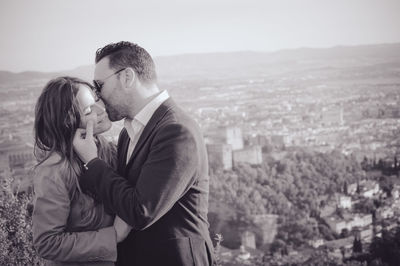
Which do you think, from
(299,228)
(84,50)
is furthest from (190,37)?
(299,228)

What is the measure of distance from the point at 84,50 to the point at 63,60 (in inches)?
21.7

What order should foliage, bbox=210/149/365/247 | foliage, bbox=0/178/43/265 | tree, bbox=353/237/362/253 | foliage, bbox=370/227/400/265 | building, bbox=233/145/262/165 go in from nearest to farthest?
foliage, bbox=0/178/43/265 < foliage, bbox=370/227/400/265 < tree, bbox=353/237/362/253 < foliage, bbox=210/149/365/247 < building, bbox=233/145/262/165

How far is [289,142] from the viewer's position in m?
14.1

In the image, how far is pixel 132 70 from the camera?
147 centimetres

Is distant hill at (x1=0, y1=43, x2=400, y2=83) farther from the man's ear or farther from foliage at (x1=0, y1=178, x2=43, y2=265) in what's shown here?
the man's ear

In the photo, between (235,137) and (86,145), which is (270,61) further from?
(86,145)

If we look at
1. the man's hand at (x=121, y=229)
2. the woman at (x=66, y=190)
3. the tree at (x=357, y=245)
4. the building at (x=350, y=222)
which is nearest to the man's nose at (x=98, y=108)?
the woman at (x=66, y=190)

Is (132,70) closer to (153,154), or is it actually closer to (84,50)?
(153,154)

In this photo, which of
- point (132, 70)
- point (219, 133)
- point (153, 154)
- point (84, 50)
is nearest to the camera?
point (153, 154)

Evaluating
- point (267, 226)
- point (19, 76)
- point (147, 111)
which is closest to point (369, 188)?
point (267, 226)

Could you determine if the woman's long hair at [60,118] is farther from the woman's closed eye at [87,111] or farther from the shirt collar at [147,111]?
the shirt collar at [147,111]

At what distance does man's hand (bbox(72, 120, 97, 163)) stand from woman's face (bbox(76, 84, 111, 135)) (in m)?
0.04

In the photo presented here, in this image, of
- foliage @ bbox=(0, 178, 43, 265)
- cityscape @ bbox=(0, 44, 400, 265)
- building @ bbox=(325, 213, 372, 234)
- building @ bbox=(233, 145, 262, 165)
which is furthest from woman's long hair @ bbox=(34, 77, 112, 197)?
building @ bbox=(233, 145, 262, 165)

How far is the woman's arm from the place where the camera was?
1.36 meters
